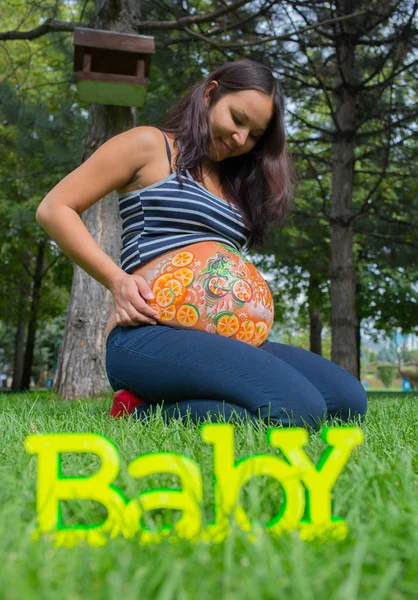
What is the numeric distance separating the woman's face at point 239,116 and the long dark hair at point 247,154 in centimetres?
2

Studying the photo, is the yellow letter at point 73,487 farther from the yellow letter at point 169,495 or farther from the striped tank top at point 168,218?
the striped tank top at point 168,218

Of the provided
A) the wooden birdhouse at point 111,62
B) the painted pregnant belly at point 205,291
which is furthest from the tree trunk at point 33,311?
the painted pregnant belly at point 205,291

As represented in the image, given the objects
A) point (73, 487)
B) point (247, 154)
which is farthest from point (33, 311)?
point (73, 487)

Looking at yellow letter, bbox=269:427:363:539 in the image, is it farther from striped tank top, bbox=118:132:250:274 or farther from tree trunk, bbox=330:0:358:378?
tree trunk, bbox=330:0:358:378

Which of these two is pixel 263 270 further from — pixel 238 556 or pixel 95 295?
pixel 238 556

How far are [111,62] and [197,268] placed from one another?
2.58 meters

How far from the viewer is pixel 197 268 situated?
5.84 feet

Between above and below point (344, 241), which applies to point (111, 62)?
above

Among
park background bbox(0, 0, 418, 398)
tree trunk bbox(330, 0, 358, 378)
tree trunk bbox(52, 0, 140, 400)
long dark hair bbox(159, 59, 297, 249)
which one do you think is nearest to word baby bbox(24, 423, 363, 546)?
long dark hair bbox(159, 59, 297, 249)

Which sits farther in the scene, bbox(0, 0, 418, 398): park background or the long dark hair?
bbox(0, 0, 418, 398): park background

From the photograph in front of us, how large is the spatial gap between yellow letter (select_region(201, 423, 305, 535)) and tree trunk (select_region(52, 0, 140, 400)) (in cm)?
337

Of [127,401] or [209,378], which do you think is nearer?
[209,378]

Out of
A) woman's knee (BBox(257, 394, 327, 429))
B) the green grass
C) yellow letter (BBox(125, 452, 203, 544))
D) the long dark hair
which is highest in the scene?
the long dark hair

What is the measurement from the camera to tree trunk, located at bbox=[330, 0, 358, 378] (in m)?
5.27
